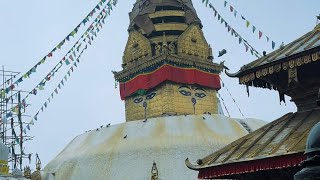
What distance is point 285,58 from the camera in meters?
7.86

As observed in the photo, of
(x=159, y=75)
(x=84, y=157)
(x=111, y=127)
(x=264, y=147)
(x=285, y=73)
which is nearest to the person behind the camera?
(x=264, y=147)

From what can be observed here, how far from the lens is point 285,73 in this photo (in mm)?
8336

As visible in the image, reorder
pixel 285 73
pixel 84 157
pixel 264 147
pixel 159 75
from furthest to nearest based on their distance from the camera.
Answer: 1. pixel 159 75
2. pixel 84 157
3. pixel 285 73
4. pixel 264 147

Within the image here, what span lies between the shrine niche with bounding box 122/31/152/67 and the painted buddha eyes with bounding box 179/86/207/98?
2.99m

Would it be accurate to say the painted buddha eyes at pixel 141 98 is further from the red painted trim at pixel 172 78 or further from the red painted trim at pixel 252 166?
the red painted trim at pixel 252 166

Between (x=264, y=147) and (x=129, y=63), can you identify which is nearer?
(x=264, y=147)

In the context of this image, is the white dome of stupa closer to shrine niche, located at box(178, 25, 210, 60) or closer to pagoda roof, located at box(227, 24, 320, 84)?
shrine niche, located at box(178, 25, 210, 60)

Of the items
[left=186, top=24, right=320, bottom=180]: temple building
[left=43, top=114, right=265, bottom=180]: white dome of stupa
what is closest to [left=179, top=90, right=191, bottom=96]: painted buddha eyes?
[left=43, top=114, right=265, bottom=180]: white dome of stupa

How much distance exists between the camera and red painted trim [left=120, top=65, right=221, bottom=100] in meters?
30.8

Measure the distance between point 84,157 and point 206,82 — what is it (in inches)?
Answer: 403

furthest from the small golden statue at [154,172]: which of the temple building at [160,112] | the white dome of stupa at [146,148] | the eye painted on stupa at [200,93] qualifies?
the eye painted on stupa at [200,93]

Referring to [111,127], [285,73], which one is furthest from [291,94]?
[111,127]

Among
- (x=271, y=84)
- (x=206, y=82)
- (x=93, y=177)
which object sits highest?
(x=206, y=82)

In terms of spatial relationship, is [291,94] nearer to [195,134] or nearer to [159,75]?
[195,134]
